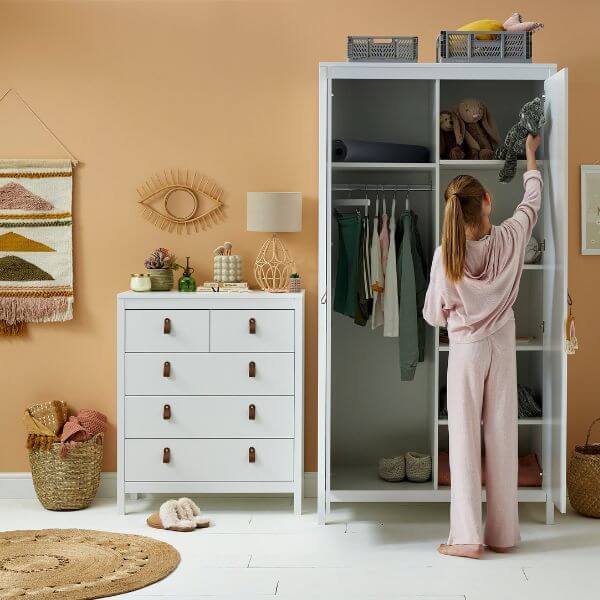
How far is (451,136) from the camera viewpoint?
4.29 metres

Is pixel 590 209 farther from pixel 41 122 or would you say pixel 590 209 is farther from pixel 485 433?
pixel 41 122

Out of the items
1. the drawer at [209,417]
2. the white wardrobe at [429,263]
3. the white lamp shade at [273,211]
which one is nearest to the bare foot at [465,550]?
the white wardrobe at [429,263]

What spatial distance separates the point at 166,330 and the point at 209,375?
0.99 ft

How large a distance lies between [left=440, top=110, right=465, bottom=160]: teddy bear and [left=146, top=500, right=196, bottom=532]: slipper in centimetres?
Result: 213

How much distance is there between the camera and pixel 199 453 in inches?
170

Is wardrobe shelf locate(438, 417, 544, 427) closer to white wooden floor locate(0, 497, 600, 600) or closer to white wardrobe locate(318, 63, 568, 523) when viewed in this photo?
white wardrobe locate(318, 63, 568, 523)

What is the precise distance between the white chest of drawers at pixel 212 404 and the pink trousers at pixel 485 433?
863 millimetres

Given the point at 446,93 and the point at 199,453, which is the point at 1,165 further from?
the point at 446,93

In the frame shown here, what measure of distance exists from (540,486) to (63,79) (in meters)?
3.21

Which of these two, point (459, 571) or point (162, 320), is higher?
point (162, 320)

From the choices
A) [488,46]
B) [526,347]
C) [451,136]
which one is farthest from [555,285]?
[488,46]

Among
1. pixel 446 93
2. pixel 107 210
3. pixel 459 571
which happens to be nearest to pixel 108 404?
pixel 107 210

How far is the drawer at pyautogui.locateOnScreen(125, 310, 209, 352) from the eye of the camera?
14.1 feet

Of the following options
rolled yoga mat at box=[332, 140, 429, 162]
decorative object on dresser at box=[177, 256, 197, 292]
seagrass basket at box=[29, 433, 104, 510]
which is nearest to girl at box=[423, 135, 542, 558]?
rolled yoga mat at box=[332, 140, 429, 162]
